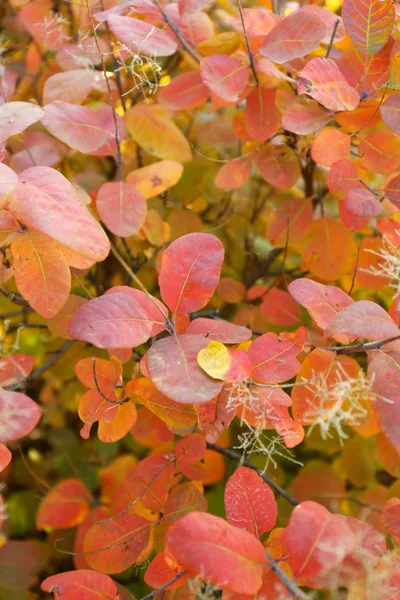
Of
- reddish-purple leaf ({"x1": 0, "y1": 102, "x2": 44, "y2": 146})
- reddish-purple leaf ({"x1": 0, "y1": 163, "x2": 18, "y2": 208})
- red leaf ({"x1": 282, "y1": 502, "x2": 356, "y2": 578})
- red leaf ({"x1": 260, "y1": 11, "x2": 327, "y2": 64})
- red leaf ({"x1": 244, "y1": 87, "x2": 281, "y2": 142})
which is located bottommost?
red leaf ({"x1": 282, "y1": 502, "x2": 356, "y2": 578})

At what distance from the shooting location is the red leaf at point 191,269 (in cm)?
54

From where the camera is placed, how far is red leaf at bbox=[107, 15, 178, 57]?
0.64 metres

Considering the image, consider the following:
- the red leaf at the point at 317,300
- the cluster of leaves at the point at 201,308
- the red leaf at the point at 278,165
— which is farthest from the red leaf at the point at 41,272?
the red leaf at the point at 278,165

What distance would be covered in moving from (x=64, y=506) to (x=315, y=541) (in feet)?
1.77

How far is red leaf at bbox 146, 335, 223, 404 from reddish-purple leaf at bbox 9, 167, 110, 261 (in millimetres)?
103

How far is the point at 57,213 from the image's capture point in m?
0.49

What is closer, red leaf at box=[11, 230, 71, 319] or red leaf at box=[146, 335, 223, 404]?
red leaf at box=[146, 335, 223, 404]

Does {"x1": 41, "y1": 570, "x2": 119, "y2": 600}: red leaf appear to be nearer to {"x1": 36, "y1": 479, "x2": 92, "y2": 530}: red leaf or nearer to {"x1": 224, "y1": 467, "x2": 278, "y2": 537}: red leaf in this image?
{"x1": 224, "y1": 467, "x2": 278, "y2": 537}: red leaf

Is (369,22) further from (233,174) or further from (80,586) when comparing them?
(80,586)

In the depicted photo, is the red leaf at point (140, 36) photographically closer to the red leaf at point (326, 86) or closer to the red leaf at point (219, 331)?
the red leaf at point (326, 86)

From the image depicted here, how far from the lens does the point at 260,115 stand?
2.36 ft

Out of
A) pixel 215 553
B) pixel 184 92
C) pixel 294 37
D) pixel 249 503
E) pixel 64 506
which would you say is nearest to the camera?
pixel 215 553

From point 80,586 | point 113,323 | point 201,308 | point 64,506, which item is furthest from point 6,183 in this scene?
point 64,506

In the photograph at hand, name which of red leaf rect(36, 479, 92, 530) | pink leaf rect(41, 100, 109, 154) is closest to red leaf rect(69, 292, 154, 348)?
pink leaf rect(41, 100, 109, 154)
